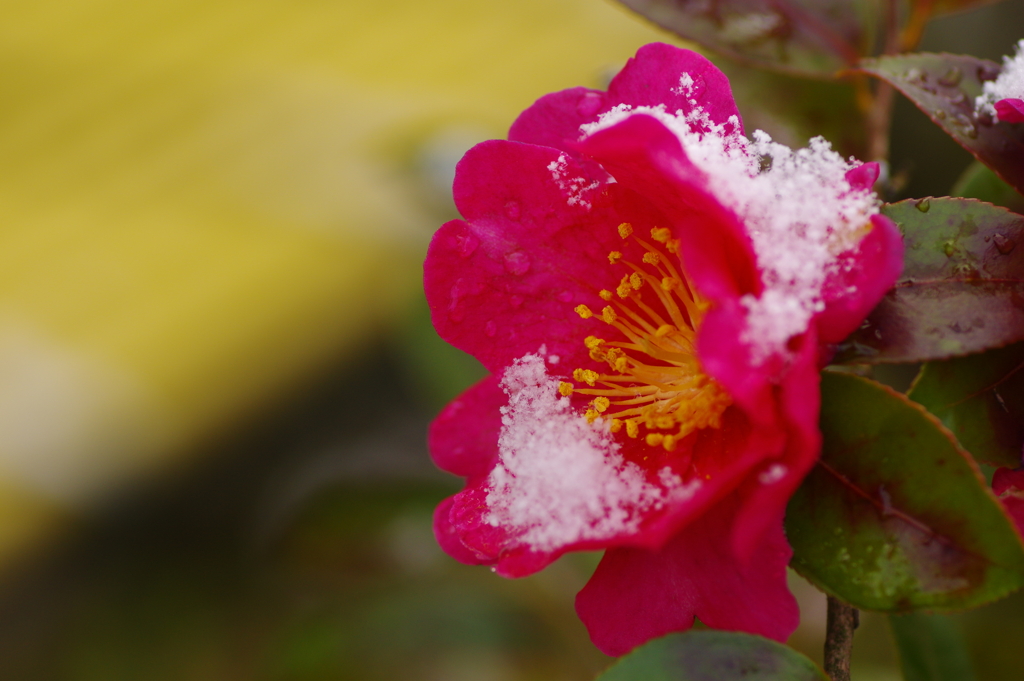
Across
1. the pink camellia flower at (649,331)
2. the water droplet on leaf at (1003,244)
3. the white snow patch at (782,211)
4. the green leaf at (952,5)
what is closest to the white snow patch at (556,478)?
the pink camellia flower at (649,331)

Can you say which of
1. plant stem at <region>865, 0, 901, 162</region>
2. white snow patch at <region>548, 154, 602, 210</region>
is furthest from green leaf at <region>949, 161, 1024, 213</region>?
white snow patch at <region>548, 154, 602, 210</region>

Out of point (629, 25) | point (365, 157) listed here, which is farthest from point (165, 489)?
point (629, 25)

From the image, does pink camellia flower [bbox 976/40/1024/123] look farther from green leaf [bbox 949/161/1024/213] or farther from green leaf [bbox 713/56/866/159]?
green leaf [bbox 713/56/866/159]

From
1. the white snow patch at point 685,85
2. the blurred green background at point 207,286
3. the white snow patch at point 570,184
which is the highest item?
the white snow patch at point 685,85

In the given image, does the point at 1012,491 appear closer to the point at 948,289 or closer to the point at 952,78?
the point at 948,289

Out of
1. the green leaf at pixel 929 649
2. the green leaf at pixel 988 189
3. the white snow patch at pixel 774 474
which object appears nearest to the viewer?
the white snow patch at pixel 774 474

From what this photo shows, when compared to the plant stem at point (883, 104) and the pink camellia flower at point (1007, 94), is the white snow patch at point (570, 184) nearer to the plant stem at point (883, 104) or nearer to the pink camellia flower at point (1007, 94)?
the pink camellia flower at point (1007, 94)

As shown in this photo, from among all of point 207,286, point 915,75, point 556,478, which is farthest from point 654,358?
point 207,286
